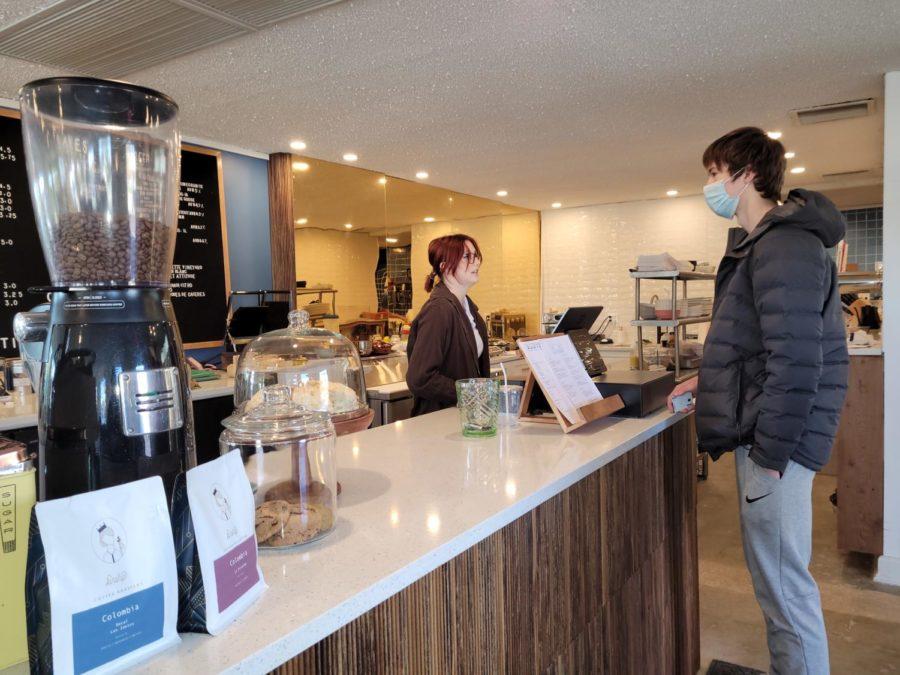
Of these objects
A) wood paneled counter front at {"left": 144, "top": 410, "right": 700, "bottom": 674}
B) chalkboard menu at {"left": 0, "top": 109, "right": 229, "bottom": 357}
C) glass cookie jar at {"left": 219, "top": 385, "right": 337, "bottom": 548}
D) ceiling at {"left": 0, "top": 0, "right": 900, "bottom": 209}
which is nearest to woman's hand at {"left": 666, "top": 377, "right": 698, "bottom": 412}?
wood paneled counter front at {"left": 144, "top": 410, "right": 700, "bottom": 674}

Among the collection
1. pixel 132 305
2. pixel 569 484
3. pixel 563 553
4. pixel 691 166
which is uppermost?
pixel 691 166

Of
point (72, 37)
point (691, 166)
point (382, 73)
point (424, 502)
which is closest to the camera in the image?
point (424, 502)

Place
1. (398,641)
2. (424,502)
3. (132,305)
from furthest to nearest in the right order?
(424,502), (398,641), (132,305)

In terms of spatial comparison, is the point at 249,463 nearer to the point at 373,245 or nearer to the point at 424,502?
the point at 424,502

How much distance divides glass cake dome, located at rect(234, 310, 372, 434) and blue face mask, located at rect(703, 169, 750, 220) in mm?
1266

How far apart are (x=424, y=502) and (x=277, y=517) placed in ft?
0.98

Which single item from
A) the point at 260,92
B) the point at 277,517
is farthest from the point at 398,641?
the point at 260,92

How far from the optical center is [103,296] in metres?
0.78

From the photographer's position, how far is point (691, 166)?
5.16 m

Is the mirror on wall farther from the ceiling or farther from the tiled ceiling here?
the tiled ceiling

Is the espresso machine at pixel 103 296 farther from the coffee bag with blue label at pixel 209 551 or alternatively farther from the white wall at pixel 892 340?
the white wall at pixel 892 340

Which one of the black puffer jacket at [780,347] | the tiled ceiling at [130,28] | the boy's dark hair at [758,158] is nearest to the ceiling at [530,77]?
the tiled ceiling at [130,28]

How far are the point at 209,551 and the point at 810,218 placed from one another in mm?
1629

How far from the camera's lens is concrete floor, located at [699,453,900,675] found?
8.15 feet
